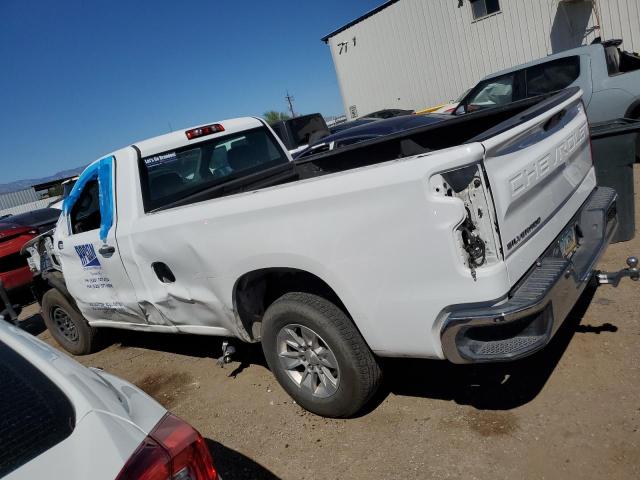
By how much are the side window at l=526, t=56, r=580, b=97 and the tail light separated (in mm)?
7632

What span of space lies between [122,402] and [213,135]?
3.12 m

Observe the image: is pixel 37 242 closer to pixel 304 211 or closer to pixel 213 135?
pixel 213 135

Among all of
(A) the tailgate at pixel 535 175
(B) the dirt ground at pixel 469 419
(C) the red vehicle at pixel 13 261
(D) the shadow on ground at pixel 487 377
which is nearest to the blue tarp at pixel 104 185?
(B) the dirt ground at pixel 469 419

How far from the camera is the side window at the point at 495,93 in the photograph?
8211 millimetres

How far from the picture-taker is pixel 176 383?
14.3 feet

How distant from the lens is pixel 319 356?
303 centimetres

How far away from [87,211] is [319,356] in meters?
2.63

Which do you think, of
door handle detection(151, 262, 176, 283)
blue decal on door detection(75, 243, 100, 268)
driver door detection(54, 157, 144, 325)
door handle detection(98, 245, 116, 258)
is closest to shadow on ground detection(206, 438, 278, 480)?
door handle detection(151, 262, 176, 283)

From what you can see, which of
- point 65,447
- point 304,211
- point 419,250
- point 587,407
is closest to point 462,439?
point 587,407

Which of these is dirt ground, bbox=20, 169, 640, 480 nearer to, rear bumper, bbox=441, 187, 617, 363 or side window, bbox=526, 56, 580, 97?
rear bumper, bbox=441, 187, 617, 363

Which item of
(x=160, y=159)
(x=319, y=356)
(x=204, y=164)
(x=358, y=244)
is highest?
(x=160, y=159)

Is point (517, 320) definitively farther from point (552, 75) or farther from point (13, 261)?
point (13, 261)

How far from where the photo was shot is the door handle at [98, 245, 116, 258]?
3924 millimetres

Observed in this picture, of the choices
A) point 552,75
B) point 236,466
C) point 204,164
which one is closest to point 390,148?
point 204,164
